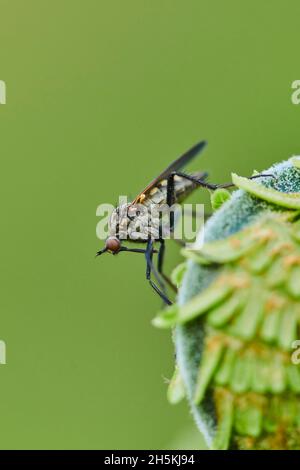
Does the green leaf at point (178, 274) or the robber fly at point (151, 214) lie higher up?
the robber fly at point (151, 214)

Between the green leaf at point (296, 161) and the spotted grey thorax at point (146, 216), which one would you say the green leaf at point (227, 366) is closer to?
the green leaf at point (296, 161)

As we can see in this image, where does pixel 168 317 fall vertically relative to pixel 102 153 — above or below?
below

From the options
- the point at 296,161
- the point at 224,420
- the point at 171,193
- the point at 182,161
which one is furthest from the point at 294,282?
the point at 171,193

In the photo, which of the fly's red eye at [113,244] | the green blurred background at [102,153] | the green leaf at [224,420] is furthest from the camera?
the green blurred background at [102,153]

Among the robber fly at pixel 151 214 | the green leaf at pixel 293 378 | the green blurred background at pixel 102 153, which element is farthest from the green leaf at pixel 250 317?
the green blurred background at pixel 102 153

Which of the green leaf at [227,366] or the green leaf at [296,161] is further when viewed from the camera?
the green leaf at [296,161]

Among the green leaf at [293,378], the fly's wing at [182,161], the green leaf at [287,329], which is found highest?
the fly's wing at [182,161]

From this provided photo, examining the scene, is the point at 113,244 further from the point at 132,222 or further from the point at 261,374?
the point at 261,374
